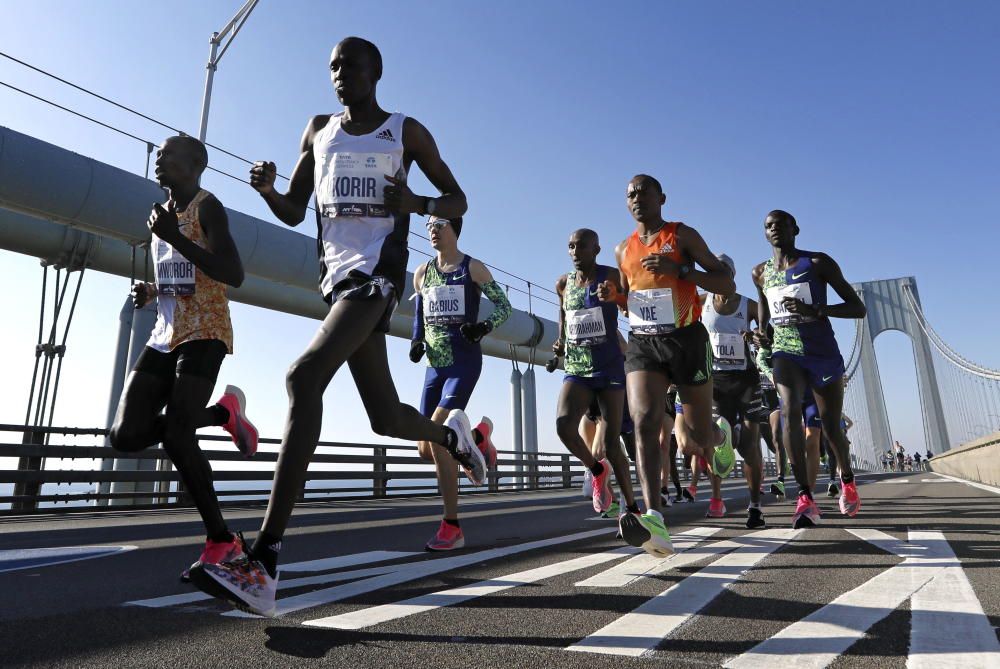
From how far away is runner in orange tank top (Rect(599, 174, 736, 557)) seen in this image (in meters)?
3.88

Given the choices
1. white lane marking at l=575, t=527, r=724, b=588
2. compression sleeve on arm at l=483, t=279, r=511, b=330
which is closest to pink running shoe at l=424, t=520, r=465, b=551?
white lane marking at l=575, t=527, r=724, b=588

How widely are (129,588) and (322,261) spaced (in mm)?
1478

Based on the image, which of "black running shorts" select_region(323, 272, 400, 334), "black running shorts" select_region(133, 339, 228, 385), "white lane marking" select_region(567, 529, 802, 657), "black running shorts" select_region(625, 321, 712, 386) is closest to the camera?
"white lane marking" select_region(567, 529, 802, 657)

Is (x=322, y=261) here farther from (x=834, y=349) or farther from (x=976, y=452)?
(x=976, y=452)

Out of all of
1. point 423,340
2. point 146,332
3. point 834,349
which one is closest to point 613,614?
point 423,340

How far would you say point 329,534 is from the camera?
A: 525 centimetres

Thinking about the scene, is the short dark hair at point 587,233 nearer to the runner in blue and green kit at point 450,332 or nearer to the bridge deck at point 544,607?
the runner in blue and green kit at point 450,332

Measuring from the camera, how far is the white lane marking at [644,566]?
2.70 m

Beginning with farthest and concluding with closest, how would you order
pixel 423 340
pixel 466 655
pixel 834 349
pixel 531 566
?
1. pixel 834 349
2. pixel 423 340
3. pixel 531 566
4. pixel 466 655

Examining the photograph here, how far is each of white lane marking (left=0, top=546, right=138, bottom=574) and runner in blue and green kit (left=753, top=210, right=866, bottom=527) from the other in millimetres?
4761

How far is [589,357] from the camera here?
5398 mm

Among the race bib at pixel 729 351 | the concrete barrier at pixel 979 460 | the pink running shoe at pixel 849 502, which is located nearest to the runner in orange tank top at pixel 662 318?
the pink running shoe at pixel 849 502

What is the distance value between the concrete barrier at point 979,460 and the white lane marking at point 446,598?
36.9 feet

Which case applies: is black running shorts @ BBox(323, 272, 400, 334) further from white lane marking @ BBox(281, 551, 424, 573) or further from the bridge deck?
white lane marking @ BBox(281, 551, 424, 573)
